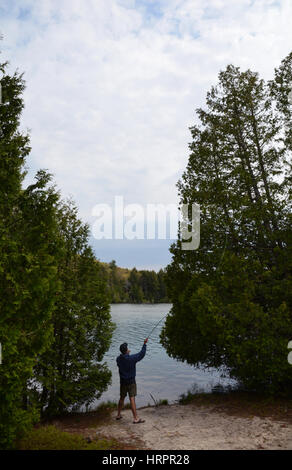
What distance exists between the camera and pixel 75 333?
11.2 m

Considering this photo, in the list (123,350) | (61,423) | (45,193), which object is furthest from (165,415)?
(45,193)

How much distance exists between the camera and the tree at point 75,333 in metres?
10.6

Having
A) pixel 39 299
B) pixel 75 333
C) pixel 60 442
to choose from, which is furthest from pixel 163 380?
pixel 39 299

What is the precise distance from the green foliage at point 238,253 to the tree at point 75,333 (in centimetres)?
270

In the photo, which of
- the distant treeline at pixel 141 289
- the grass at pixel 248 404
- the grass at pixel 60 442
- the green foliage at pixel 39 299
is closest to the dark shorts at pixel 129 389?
the grass at pixel 60 442

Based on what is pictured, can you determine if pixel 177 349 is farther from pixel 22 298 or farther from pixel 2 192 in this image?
pixel 2 192

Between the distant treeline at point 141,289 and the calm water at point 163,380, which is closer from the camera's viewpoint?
the calm water at point 163,380

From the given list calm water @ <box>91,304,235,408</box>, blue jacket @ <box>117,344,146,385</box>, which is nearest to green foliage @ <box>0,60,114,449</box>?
blue jacket @ <box>117,344,146,385</box>

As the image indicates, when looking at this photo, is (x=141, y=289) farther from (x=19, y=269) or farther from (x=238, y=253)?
(x=19, y=269)

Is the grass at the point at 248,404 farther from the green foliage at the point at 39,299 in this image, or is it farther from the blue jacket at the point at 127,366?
the green foliage at the point at 39,299

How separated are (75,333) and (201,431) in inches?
218

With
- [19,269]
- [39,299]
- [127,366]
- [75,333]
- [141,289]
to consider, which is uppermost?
[19,269]

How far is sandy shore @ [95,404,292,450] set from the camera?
20.7 ft

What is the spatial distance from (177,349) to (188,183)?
20.2 ft
